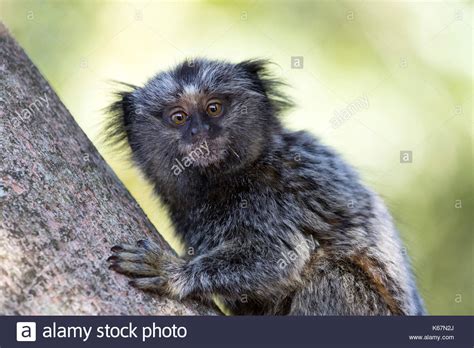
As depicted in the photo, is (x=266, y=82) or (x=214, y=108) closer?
(x=214, y=108)

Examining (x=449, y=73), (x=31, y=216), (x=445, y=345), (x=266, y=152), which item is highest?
(x=449, y=73)

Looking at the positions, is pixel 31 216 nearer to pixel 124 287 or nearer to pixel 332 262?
pixel 124 287

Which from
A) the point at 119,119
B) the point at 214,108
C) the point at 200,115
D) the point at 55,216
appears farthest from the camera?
the point at 119,119

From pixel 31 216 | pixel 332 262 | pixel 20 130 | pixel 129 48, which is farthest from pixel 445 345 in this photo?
pixel 129 48

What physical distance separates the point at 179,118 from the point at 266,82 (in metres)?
1.13

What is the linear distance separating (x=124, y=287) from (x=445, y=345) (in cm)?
267

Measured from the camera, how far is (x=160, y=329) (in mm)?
4340

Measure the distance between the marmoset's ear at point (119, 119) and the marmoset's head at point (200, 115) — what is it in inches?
0.4

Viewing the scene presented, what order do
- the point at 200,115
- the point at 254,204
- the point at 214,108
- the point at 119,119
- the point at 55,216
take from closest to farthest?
the point at 55,216 < the point at 254,204 < the point at 200,115 < the point at 214,108 < the point at 119,119

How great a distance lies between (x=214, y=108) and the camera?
613cm

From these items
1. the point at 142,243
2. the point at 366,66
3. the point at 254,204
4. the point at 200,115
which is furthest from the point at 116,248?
the point at 366,66

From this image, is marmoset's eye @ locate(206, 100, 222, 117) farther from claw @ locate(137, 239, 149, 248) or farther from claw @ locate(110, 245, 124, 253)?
claw @ locate(110, 245, 124, 253)

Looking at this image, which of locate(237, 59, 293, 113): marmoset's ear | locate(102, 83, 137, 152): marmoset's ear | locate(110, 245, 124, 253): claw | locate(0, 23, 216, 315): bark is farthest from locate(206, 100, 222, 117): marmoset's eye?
locate(110, 245, 124, 253): claw

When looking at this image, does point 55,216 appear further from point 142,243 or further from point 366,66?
point 366,66
